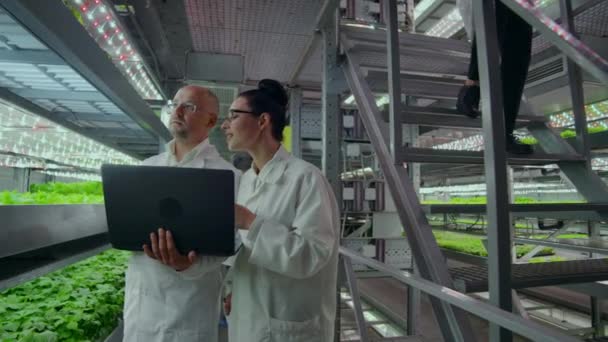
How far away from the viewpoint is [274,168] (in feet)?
3.87

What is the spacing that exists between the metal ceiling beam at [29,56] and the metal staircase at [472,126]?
4.37 ft

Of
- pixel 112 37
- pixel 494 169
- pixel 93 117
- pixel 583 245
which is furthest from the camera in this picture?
pixel 112 37

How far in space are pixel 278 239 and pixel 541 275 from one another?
851 millimetres

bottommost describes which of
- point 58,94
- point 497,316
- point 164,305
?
point 164,305

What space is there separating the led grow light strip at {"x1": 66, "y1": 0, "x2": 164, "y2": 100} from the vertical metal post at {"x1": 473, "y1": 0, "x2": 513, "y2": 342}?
1590mm

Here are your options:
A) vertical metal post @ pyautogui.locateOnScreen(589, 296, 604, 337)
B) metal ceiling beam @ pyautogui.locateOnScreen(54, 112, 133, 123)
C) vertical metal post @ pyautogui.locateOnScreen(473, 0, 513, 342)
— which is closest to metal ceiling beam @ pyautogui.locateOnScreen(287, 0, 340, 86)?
vertical metal post @ pyautogui.locateOnScreen(473, 0, 513, 342)

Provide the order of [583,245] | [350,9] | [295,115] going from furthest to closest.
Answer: [295,115], [350,9], [583,245]

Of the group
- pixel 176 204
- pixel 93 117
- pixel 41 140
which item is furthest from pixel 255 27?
pixel 176 204

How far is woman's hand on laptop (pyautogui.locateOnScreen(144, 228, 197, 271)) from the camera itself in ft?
2.89

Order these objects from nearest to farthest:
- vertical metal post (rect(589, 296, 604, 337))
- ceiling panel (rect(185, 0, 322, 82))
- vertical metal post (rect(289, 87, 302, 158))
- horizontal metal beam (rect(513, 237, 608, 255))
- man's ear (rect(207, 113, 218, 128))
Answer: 1. man's ear (rect(207, 113, 218, 128))
2. horizontal metal beam (rect(513, 237, 608, 255))
3. ceiling panel (rect(185, 0, 322, 82))
4. vertical metal post (rect(589, 296, 604, 337))
5. vertical metal post (rect(289, 87, 302, 158))

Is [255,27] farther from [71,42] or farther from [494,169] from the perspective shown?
[494,169]

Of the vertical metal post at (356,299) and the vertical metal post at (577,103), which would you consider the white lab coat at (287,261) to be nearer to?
the vertical metal post at (356,299)

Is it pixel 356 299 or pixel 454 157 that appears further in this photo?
pixel 356 299

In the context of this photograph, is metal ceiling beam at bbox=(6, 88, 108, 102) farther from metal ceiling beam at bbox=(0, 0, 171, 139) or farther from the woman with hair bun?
the woman with hair bun
